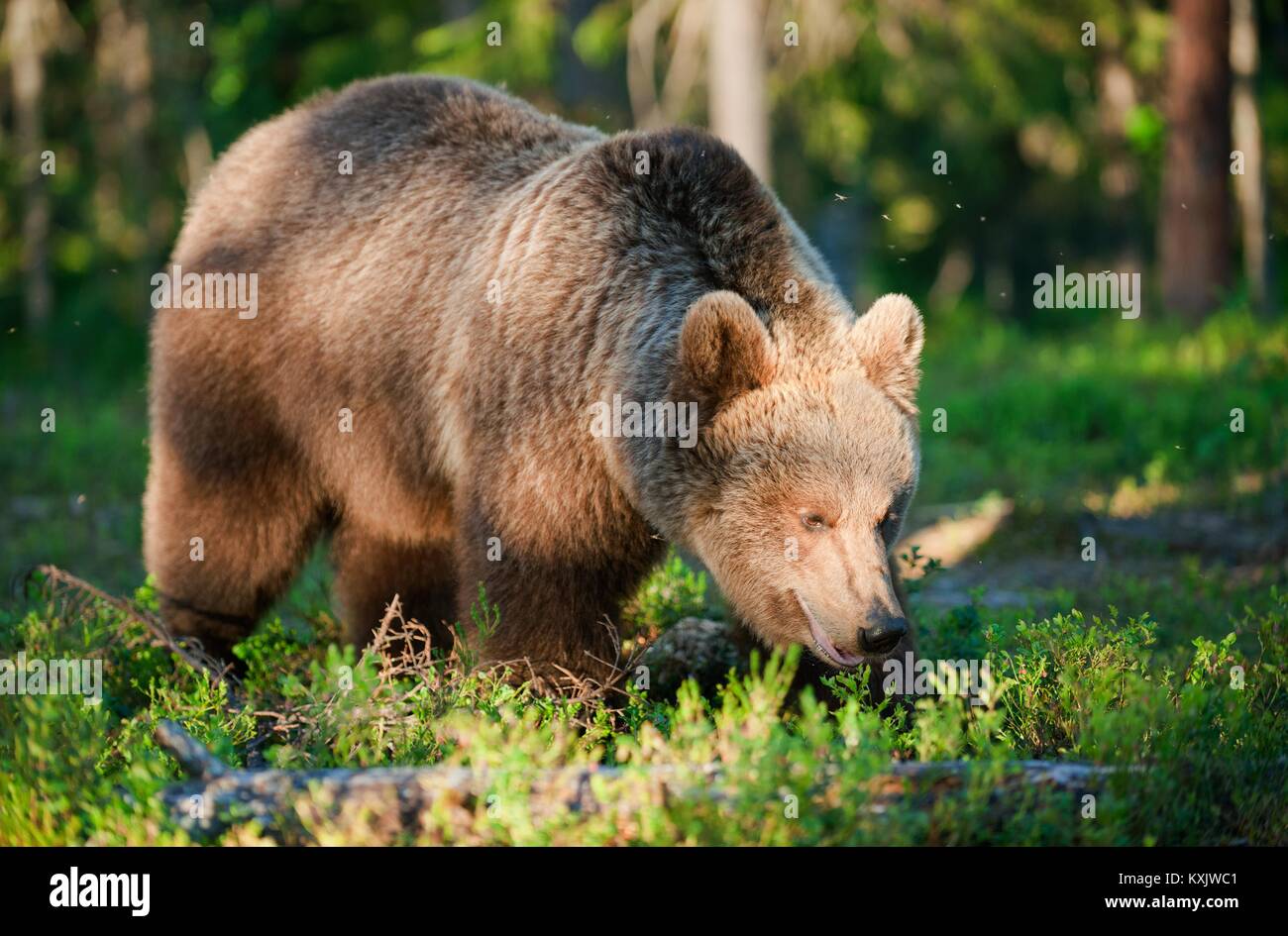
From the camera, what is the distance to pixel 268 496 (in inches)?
238

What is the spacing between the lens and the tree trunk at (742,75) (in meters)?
13.4

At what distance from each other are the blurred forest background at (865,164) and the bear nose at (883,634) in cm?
403

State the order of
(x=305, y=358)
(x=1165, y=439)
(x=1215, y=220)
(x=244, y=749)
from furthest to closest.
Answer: (x=1215, y=220) < (x=1165, y=439) < (x=305, y=358) < (x=244, y=749)

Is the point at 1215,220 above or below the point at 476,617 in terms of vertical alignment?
above

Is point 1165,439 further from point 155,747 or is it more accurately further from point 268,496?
point 155,747

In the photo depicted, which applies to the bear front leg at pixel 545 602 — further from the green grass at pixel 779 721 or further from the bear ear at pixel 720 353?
the bear ear at pixel 720 353

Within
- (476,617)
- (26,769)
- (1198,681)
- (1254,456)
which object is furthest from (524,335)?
(1254,456)

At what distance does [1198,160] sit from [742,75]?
562 centimetres

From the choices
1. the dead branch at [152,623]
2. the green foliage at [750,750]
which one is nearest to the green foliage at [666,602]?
the green foliage at [750,750]

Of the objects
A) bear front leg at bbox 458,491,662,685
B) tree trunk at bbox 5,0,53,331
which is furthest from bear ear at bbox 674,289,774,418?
tree trunk at bbox 5,0,53,331

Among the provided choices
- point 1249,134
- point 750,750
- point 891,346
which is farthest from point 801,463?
point 1249,134

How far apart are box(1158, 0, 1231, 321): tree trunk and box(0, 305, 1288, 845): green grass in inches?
276

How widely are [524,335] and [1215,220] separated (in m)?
12.7

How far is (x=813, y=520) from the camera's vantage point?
185 inches
